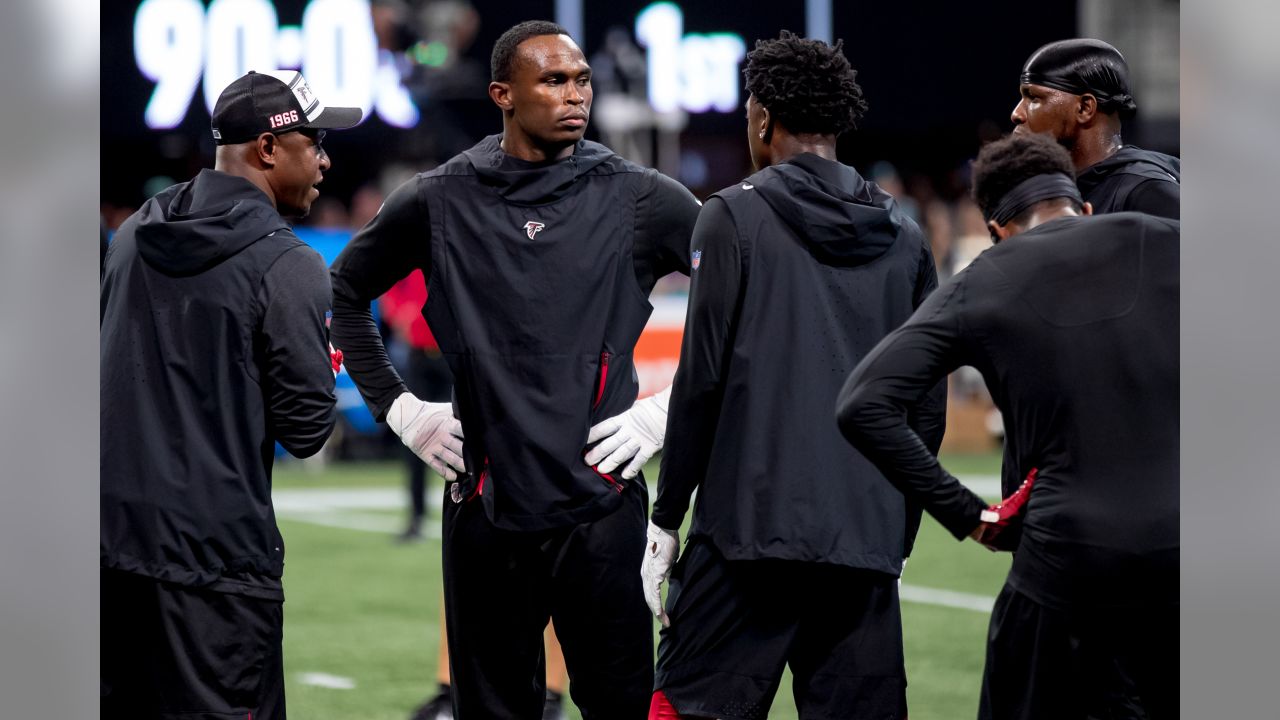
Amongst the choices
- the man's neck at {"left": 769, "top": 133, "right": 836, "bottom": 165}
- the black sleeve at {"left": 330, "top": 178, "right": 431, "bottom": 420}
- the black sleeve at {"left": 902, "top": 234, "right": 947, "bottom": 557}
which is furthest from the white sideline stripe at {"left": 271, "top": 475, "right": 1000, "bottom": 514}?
the man's neck at {"left": 769, "top": 133, "right": 836, "bottom": 165}

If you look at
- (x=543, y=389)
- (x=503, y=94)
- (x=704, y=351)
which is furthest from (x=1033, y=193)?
(x=503, y=94)

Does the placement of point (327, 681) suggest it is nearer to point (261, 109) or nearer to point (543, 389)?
point (543, 389)

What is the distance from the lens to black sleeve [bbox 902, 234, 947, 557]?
4.03 m

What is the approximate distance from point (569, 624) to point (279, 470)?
42.5ft

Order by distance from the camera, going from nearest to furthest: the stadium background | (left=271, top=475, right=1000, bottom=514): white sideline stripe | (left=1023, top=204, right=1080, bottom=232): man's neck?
(left=1023, top=204, right=1080, bottom=232): man's neck → (left=271, top=475, right=1000, bottom=514): white sideline stripe → the stadium background

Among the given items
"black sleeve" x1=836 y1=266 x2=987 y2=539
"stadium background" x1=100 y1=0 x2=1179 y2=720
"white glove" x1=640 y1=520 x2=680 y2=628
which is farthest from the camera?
"stadium background" x1=100 y1=0 x2=1179 y2=720

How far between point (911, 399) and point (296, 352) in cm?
153

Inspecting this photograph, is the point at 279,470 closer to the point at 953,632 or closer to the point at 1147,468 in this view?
the point at 953,632

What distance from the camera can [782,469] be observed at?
12.8ft

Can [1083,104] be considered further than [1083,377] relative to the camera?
Yes

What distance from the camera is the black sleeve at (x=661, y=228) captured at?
4.36 metres

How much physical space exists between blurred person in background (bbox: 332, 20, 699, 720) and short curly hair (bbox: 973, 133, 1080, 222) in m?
1.05

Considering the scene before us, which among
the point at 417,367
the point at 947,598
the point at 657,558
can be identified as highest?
the point at 657,558

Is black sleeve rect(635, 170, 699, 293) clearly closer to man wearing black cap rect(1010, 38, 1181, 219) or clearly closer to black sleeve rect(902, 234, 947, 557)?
black sleeve rect(902, 234, 947, 557)
